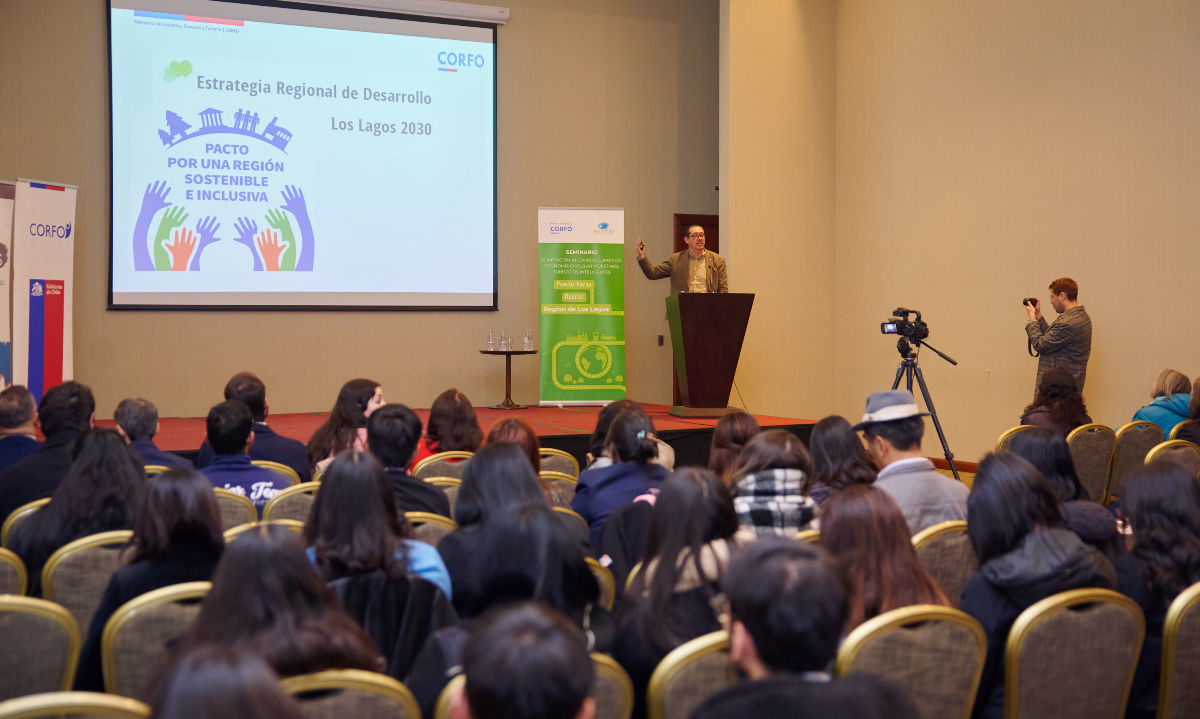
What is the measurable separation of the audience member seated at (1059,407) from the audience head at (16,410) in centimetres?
471

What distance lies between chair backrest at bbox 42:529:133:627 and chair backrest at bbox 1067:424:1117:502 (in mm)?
4227

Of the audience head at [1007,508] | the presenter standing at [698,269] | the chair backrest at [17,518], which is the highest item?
the presenter standing at [698,269]

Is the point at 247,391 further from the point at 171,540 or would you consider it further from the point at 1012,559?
the point at 1012,559

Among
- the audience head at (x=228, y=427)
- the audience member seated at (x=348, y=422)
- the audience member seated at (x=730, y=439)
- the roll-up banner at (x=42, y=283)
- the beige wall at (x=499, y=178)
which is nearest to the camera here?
the audience head at (x=228, y=427)

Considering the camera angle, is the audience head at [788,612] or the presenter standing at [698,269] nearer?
the audience head at [788,612]

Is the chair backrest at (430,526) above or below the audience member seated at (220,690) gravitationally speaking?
below

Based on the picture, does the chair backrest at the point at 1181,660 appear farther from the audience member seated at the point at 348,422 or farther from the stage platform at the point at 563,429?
the stage platform at the point at 563,429

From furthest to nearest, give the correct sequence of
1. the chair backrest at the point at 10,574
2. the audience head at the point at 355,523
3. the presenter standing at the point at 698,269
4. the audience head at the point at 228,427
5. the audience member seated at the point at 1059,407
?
the presenter standing at the point at 698,269, the audience member seated at the point at 1059,407, the audience head at the point at 228,427, the chair backrest at the point at 10,574, the audience head at the point at 355,523

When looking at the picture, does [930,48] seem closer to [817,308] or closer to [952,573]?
[817,308]

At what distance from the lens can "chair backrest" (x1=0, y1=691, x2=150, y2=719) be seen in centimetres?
127

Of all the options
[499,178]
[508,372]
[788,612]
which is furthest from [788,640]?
[499,178]

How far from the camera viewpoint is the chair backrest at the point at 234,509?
302cm

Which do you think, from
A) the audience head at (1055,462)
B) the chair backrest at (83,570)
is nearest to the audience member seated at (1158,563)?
the audience head at (1055,462)

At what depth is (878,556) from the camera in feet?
6.57
